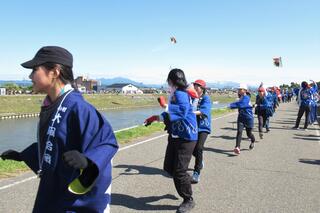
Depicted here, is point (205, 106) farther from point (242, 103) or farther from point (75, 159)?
point (75, 159)

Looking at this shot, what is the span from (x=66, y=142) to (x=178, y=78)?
9.48 ft

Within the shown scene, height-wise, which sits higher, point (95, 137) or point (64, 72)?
point (64, 72)

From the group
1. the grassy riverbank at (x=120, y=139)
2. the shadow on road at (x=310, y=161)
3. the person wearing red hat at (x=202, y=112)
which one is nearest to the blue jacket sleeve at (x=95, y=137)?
the person wearing red hat at (x=202, y=112)

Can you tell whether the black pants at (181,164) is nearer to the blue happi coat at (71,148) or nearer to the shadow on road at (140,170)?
the shadow on road at (140,170)

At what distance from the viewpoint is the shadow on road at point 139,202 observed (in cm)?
536

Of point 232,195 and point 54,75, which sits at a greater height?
point 54,75

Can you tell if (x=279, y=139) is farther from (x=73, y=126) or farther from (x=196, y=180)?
(x=73, y=126)

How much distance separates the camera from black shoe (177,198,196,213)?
16.9 feet

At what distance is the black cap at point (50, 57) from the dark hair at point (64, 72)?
22mm

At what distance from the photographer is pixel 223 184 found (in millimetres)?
6660

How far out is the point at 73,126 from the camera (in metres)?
2.45

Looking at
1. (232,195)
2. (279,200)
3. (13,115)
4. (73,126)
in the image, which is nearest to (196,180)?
(232,195)

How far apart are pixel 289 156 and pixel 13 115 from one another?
3821 cm

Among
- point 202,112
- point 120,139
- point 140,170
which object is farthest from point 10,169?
point 120,139
